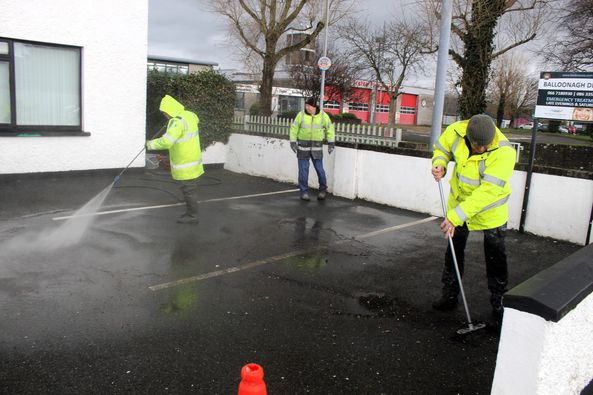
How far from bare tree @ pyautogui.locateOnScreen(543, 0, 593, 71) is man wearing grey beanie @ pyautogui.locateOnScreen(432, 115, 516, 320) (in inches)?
704

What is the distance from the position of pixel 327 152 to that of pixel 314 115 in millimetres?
1094

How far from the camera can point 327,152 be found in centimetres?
1051

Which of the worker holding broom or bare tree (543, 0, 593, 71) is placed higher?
bare tree (543, 0, 593, 71)

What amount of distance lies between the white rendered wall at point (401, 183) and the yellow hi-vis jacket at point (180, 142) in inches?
139

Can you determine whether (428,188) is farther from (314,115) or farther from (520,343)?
(520,343)

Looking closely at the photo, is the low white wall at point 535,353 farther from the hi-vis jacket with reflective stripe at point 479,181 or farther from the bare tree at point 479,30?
the bare tree at point 479,30

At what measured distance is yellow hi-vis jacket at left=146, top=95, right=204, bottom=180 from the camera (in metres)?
6.96

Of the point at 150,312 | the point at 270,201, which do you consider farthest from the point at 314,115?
the point at 150,312

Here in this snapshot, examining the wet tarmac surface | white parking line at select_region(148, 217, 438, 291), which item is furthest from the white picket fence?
white parking line at select_region(148, 217, 438, 291)

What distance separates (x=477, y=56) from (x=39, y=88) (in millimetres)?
15386

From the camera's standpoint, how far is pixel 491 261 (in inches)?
181

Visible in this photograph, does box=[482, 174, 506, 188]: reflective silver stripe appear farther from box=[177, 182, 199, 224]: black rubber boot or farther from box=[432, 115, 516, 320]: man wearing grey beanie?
box=[177, 182, 199, 224]: black rubber boot

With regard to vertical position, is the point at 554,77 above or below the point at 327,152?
above

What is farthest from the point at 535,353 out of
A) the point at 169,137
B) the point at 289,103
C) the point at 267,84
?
the point at 289,103
